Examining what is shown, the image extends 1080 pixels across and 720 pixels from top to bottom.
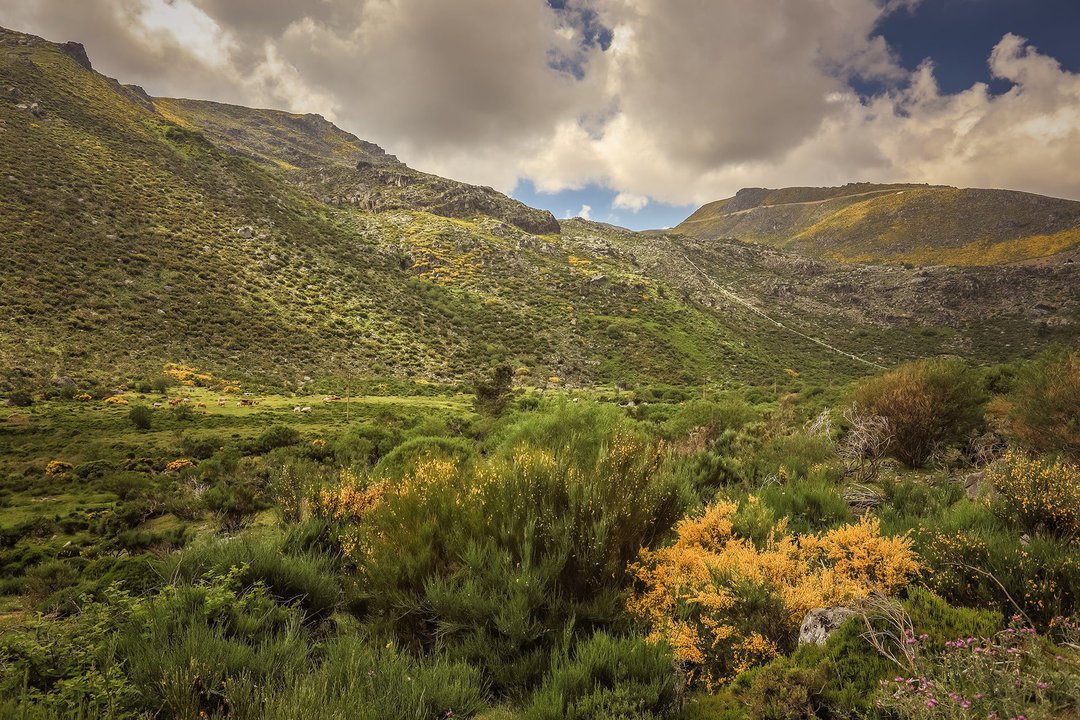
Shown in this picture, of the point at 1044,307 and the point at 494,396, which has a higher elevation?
the point at 1044,307

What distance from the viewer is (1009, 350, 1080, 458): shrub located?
9406 mm

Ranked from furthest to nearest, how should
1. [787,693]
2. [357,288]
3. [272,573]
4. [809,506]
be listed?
[357,288] → [809,506] → [272,573] → [787,693]

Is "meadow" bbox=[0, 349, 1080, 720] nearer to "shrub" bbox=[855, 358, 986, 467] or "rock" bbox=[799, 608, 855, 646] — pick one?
"rock" bbox=[799, 608, 855, 646]

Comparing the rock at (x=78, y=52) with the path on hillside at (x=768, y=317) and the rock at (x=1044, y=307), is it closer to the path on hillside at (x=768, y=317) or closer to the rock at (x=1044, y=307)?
the path on hillside at (x=768, y=317)

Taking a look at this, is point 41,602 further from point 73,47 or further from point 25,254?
point 73,47

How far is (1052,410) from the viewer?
32.3ft

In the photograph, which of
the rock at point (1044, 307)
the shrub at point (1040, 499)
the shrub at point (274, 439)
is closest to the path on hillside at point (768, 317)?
the rock at point (1044, 307)

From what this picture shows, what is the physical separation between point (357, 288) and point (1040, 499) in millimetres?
65670

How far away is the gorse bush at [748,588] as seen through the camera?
412 centimetres

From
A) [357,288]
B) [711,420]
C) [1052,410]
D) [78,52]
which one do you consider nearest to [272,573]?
[1052,410]

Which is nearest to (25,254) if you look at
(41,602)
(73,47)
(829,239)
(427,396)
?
(427,396)

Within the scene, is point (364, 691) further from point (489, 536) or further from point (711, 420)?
point (711, 420)

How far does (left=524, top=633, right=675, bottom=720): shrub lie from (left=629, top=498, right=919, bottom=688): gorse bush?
0.44m

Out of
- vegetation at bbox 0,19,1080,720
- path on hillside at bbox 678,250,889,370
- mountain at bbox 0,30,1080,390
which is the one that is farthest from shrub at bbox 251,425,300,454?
path on hillside at bbox 678,250,889,370
